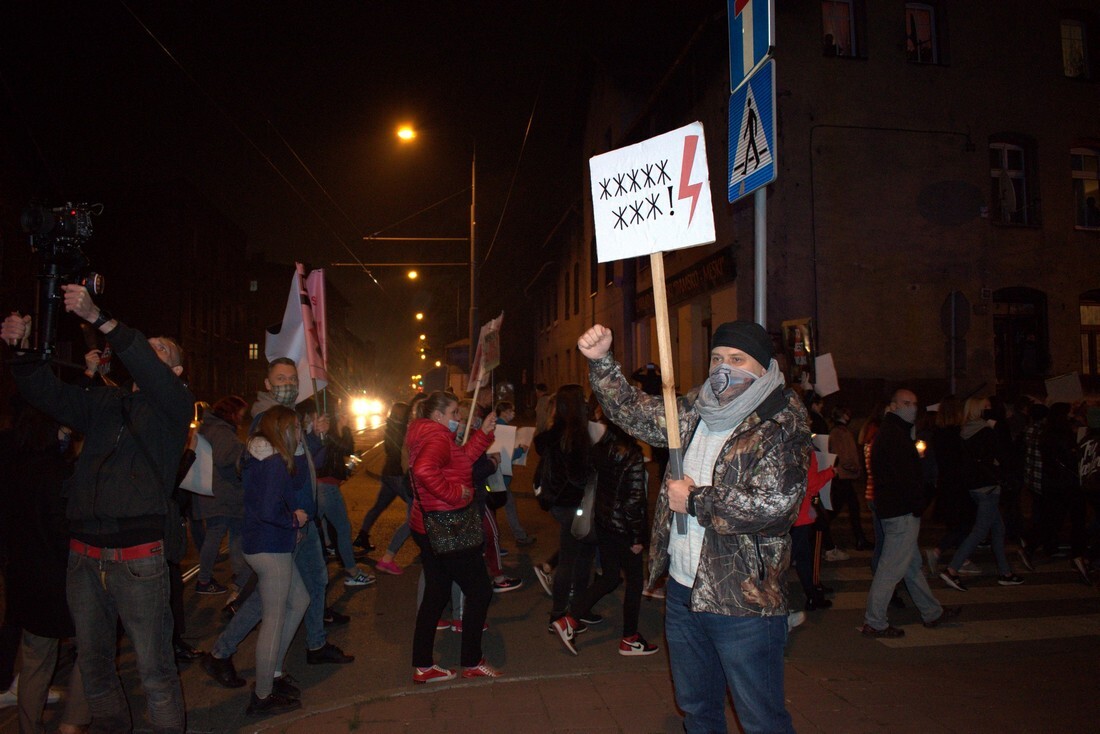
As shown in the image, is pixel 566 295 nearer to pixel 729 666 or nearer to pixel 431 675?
pixel 431 675

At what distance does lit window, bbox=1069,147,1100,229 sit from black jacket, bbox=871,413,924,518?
50.7ft

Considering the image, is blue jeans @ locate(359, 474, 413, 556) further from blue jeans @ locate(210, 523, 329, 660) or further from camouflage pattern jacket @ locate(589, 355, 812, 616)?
camouflage pattern jacket @ locate(589, 355, 812, 616)

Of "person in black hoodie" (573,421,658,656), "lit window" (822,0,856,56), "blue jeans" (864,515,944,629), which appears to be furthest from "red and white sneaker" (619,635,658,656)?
"lit window" (822,0,856,56)

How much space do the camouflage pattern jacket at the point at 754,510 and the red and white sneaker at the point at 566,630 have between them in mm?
2826

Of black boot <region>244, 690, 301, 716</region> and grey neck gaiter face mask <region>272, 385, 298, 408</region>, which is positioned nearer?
black boot <region>244, 690, 301, 716</region>

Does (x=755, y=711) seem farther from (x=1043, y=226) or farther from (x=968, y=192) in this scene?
(x=1043, y=226)

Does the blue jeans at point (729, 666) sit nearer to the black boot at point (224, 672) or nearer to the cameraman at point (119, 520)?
the cameraman at point (119, 520)

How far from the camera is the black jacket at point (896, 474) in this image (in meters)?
5.66

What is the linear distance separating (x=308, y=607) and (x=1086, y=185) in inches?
790

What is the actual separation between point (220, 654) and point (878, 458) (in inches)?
191

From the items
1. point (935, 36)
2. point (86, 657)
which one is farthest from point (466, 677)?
point (935, 36)

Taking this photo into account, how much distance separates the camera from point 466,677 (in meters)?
4.88

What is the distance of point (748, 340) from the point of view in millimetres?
2961

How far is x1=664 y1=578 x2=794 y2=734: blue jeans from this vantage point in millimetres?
2789
